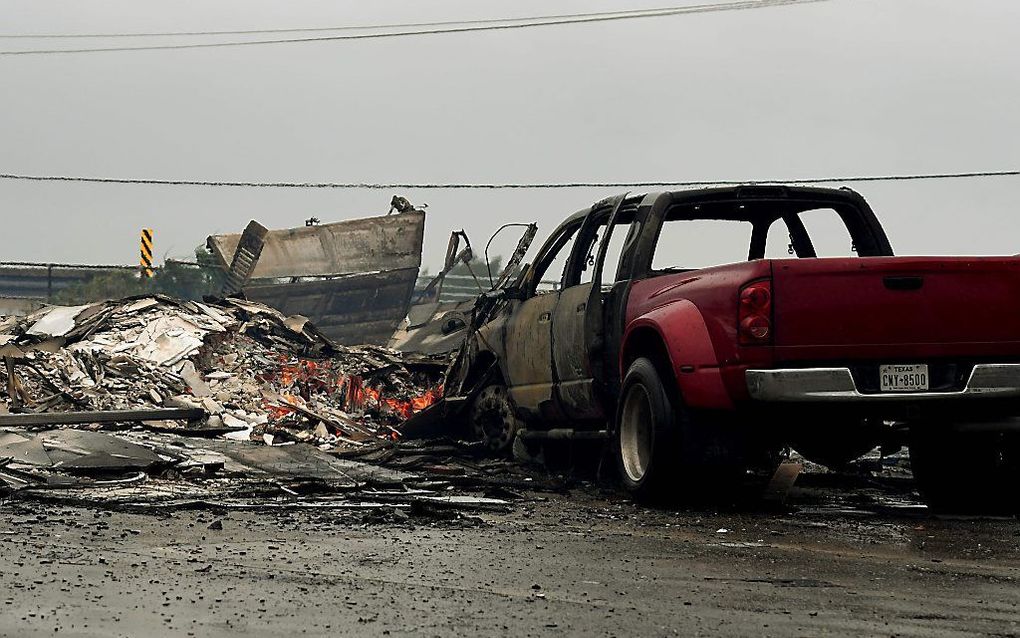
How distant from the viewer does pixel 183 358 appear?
19406 millimetres

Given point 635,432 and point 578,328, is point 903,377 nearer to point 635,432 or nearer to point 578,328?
point 635,432

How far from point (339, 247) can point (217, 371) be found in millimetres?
14427

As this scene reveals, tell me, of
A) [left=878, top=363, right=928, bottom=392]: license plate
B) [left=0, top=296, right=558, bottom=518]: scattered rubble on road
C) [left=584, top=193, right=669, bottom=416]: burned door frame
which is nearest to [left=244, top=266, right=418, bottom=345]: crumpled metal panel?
[left=0, top=296, right=558, bottom=518]: scattered rubble on road

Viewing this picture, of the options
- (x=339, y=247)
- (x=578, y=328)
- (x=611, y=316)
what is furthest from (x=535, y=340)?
(x=339, y=247)

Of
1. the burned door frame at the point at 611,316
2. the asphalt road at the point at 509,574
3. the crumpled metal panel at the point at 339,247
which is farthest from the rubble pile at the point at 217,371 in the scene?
the crumpled metal panel at the point at 339,247

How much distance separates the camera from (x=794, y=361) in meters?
7.56

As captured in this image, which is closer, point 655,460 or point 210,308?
point 655,460

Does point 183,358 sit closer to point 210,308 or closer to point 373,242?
point 210,308

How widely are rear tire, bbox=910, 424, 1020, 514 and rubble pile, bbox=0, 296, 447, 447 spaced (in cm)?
769

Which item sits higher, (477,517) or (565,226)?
(565,226)

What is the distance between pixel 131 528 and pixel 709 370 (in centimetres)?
330

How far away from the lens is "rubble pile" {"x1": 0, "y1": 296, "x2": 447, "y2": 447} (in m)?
16.9

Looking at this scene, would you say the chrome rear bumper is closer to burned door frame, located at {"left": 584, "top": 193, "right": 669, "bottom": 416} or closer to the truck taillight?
the truck taillight

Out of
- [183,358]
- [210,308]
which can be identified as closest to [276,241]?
[210,308]
